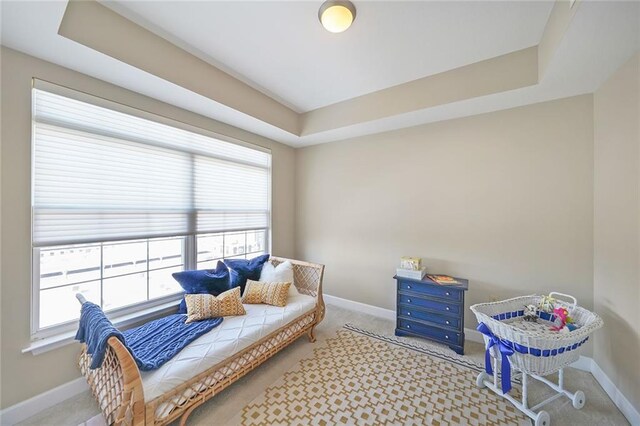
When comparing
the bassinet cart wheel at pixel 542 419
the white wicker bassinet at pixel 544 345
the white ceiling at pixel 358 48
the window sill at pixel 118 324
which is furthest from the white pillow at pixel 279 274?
the bassinet cart wheel at pixel 542 419

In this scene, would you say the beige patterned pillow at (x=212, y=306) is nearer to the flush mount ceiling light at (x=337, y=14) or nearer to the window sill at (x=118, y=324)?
the window sill at (x=118, y=324)

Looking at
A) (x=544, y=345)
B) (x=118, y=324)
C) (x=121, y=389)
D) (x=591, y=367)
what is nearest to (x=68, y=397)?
(x=118, y=324)

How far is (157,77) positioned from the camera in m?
1.91

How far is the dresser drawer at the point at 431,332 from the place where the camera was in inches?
94.1

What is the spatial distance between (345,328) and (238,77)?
10.1ft

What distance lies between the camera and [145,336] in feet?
5.98

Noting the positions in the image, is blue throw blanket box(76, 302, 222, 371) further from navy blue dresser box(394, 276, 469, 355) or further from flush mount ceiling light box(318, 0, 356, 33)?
flush mount ceiling light box(318, 0, 356, 33)

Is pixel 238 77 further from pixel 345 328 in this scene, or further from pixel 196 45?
pixel 345 328

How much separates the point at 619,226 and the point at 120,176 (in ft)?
13.1

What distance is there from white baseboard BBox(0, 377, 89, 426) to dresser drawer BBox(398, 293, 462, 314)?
2.92 metres

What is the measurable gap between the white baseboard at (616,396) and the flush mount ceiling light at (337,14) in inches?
126

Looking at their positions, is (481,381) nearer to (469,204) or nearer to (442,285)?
(442,285)

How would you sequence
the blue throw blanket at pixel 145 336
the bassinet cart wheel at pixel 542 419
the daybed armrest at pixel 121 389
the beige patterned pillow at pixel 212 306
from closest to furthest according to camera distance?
the daybed armrest at pixel 121 389 → the blue throw blanket at pixel 145 336 → the bassinet cart wheel at pixel 542 419 → the beige patterned pillow at pixel 212 306

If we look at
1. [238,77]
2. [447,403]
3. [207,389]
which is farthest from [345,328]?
[238,77]
